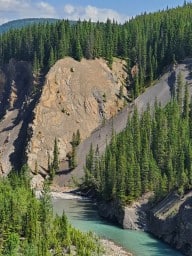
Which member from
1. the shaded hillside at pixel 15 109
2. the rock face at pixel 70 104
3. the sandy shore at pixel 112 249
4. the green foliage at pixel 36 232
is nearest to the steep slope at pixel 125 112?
the rock face at pixel 70 104

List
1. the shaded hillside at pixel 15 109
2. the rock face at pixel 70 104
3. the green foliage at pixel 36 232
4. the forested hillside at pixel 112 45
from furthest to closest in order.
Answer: the forested hillside at pixel 112 45
the shaded hillside at pixel 15 109
the rock face at pixel 70 104
the green foliage at pixel 36 232

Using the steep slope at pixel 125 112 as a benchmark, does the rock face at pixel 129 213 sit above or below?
below

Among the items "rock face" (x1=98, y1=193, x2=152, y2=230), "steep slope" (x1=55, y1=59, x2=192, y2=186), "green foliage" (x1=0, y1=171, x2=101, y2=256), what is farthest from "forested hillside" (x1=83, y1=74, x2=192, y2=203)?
"green foliage" (x1=0, y1=171, x2=101, y2=256)

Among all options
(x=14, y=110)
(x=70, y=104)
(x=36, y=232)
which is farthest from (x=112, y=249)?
(x=14, y=110)

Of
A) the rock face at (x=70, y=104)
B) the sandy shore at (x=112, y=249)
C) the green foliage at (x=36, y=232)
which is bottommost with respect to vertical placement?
the sandy shore at (x=112, y=249)

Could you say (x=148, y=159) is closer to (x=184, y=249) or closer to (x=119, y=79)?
(x=184, y=249)

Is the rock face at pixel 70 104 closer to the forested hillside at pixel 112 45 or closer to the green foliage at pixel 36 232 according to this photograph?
the forested hillside at pixel 112 45

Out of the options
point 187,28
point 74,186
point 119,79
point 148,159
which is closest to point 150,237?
point 148,159
